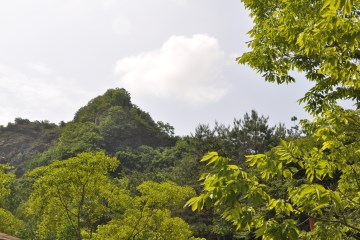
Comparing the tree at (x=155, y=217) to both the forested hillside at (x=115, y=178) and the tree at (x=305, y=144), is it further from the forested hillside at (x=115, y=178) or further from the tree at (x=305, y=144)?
the tree at (x=305, y=144)

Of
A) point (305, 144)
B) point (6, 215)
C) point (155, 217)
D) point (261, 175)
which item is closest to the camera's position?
point (261, 175)

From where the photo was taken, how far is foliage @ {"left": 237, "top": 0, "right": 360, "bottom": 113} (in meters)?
3.88

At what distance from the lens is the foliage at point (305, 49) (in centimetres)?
388

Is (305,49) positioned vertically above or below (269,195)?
above

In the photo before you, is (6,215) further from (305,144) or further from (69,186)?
(305,144)

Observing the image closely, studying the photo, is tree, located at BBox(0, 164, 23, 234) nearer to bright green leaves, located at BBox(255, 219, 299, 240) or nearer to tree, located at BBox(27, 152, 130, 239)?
tree, located at BBox(27, 152, 130, 239)

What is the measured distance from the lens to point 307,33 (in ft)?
12.7

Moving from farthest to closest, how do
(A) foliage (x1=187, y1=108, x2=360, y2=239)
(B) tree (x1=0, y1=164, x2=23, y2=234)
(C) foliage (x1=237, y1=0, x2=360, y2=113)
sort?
(B) tree (x1=0, y1=164, x2=23, y2=234), (C) foliage (x1=237, y1=0, x2=360, y2=113), (A) foliage (x1=187, y1=108, x2=360, y2=239)

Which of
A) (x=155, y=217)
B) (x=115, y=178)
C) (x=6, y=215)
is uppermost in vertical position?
(x=115, y=178)

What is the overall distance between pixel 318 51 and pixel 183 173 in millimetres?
31028

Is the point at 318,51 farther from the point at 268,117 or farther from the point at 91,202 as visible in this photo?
A: the point at 268,117

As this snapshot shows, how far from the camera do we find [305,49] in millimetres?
3947

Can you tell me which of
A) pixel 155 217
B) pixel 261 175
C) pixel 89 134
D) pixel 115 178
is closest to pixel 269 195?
pixel 261 175

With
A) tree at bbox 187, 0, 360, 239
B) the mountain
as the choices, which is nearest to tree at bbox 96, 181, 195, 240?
tree at bbox 187, 0, 360, 239
